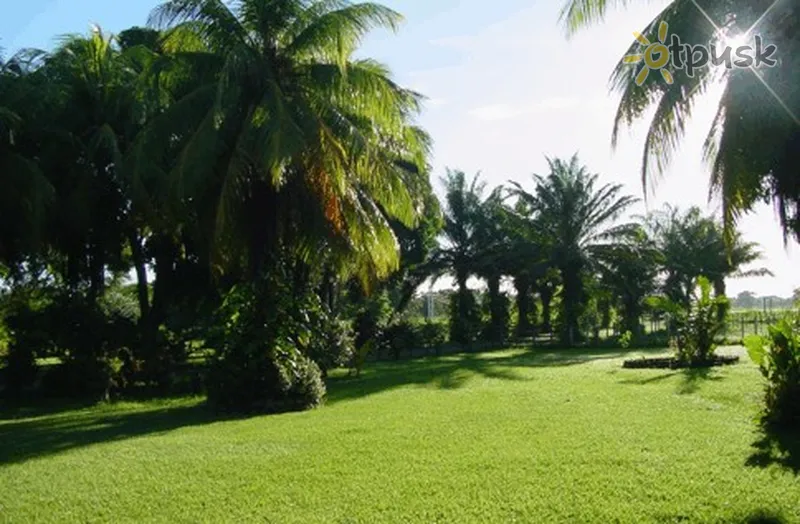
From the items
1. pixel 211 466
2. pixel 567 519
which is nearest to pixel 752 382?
pixel 567 519

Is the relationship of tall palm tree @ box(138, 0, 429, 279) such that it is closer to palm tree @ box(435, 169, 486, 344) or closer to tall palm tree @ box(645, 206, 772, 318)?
palm tree @ box(435, 169, 486, 344)

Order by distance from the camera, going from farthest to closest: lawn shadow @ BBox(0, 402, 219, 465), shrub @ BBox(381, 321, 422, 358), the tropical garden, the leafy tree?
the leafy tree < shrub @ BBox(381, 321, 422, 358) < lawn shadow @ BBox(0, 402, 219, 465) < the tropical garden

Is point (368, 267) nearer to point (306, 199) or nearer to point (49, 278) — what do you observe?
point (306, 199)

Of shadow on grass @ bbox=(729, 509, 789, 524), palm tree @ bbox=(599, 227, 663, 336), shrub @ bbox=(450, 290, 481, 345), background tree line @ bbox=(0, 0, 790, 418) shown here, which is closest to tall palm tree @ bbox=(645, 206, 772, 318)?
palm tree @ bbox=(599, 227, 663, 336)

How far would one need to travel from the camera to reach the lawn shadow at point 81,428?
937 cm

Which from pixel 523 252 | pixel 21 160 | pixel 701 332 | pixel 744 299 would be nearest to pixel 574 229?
pixel 523 252

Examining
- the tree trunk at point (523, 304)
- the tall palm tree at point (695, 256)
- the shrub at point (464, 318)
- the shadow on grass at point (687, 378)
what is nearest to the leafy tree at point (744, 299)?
the tall palm tree at point (695, 256)

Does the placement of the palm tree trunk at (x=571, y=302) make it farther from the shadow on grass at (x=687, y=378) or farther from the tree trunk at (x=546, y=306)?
the shadow on grass at (x=687, y=378)

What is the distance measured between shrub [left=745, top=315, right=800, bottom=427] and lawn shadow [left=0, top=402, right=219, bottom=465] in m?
8.15

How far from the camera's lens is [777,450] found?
6.93 metres

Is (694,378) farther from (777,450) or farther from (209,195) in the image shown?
(209,195)

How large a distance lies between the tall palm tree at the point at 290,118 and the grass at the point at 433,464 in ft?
11.0

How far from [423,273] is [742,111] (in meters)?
24.0

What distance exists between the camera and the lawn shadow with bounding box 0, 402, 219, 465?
30.7 feet
